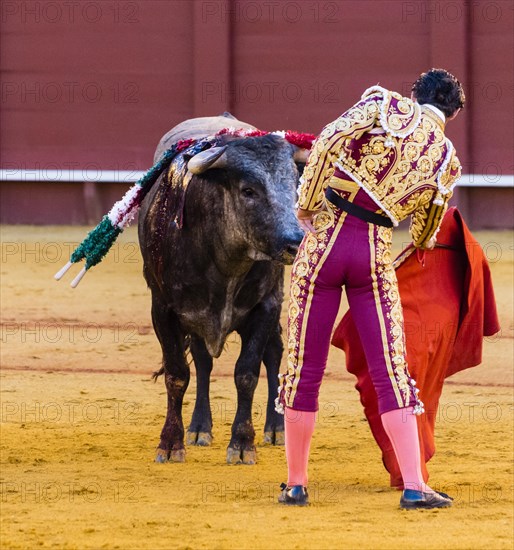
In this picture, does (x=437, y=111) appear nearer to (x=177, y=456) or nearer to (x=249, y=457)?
(x=249, y=457)

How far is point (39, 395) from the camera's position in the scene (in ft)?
22.7

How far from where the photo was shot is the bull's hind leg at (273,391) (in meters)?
6.02

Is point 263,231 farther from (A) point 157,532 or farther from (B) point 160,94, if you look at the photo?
(B) point 160,94

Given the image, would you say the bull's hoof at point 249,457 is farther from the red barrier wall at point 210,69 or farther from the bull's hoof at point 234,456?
the red barrier wall at point 210,69

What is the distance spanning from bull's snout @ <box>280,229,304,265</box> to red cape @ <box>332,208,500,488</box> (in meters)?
0.34

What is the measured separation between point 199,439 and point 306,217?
1935 mm

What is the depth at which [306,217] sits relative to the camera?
14.0 feet

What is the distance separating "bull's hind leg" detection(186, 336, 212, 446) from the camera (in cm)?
597

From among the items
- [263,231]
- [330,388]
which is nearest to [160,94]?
[330,388]

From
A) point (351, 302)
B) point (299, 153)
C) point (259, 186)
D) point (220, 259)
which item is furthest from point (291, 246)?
point (351, 302)

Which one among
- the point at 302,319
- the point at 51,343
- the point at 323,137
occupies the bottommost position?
the point at 51,343

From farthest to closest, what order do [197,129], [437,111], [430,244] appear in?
[197,129] → [430,244] → [437,111]

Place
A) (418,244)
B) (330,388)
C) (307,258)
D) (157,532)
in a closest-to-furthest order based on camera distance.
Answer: (157,532)
(307,258)
(418,244)
(330,388)

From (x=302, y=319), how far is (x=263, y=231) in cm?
96
